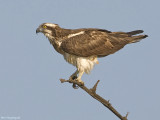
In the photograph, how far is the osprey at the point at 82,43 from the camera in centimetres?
1211

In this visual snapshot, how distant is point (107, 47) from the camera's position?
1253cm

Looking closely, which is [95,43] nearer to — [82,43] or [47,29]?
[82,43]

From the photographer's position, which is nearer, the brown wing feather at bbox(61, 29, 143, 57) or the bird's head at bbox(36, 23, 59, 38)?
the brown wing feather at bbox(61, 29, 143, 57)

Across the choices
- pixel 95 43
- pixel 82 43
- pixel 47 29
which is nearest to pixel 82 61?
pixel 82 43

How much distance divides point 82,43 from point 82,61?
82cm

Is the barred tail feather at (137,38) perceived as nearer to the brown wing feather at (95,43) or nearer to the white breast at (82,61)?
the brown wing feather at (95,43)

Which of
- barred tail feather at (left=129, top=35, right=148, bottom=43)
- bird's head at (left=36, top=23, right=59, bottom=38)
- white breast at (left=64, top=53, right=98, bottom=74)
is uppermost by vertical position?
barred tail feather at (left=129, top=35, right=148, bottom=43)

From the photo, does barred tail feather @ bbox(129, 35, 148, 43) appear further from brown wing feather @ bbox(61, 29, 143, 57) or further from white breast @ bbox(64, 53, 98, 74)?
white breast @ bbox(64, 53, 98, 74)

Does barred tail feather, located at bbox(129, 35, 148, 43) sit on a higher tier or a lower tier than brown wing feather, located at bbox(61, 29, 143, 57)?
higher

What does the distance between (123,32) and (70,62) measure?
2693mm

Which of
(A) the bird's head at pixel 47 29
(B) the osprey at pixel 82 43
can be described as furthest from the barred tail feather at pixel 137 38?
(A) the bird's head at pixel 47 29

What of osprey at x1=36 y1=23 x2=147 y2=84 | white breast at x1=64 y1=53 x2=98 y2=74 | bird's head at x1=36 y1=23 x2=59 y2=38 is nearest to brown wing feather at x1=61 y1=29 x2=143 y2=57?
osprey at x1=36 y1=23 x2=147 y2=84

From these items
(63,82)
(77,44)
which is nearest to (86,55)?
(77,44)

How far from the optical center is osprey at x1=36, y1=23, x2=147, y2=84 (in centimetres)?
1211
